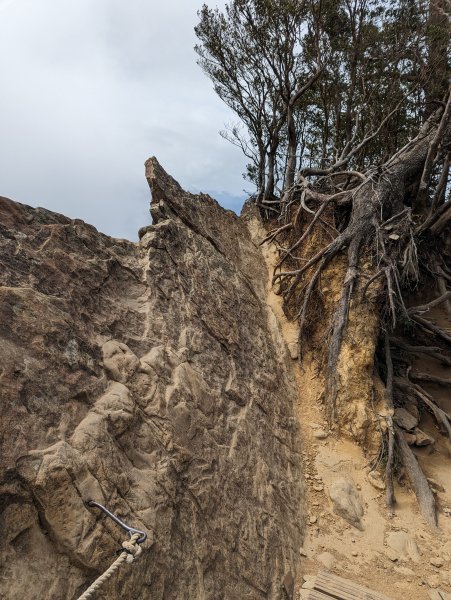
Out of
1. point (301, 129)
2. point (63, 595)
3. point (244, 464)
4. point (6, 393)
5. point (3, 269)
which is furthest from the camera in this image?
point (301, 129)

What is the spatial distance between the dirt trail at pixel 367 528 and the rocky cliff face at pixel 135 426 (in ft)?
0.81

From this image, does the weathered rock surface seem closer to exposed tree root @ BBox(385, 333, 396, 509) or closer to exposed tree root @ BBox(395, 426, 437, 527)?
exposed tree root @ BBox(385, 333, 396, 509)

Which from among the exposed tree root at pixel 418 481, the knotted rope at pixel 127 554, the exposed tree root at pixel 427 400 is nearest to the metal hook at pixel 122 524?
the knotted rope at pixel 127 554

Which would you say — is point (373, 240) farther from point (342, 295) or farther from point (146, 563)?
point (146, 563)

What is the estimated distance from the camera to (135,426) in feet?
11.1

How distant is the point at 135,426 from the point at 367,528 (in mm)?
3090

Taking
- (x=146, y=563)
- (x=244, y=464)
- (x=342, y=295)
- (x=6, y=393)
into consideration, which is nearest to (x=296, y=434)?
(x=244, y=464)

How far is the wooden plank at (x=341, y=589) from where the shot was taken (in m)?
3.71

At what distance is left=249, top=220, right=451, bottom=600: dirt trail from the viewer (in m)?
4.10

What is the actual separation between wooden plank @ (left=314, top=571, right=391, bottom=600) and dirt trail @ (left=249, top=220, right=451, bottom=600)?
0.47 feet

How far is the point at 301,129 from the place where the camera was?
12.5m

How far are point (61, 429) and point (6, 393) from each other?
17.6 inches

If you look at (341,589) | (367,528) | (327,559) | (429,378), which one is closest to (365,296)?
(429,378)

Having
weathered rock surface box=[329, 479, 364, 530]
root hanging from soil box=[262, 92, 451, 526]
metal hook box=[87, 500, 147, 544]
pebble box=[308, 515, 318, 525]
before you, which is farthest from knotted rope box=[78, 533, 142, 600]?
root hanging from soil box=[262, 92, 451, 526]
